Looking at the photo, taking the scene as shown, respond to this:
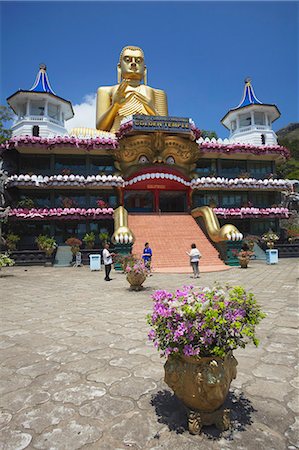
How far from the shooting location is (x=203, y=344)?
2590 mm

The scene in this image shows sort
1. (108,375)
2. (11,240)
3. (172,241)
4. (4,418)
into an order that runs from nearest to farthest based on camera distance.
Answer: (4,418), (108,375), (172,241), (11,240)

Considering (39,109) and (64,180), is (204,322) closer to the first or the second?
(64,180)

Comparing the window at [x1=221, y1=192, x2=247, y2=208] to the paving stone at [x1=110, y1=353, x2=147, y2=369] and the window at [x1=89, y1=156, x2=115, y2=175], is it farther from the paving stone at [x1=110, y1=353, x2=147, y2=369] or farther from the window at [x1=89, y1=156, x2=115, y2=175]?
the paving stone at [x1=110, y1=353, x2=147, y2=369]

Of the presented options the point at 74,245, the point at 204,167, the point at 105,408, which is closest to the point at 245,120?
the point at 204,167

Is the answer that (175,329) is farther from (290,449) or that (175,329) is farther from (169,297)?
(290,449)

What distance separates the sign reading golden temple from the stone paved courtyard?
16.3 meters

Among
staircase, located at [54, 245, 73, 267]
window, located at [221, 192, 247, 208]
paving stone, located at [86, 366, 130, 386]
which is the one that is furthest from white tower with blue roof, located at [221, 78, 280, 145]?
paving stone, located at [86, 366, 130, 386]

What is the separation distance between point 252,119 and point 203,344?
1126 inches

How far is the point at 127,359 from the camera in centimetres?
432

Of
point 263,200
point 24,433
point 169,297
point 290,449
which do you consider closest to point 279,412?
point 290,449

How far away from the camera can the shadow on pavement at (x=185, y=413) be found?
105 inches

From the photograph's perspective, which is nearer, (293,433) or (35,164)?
(293,433)

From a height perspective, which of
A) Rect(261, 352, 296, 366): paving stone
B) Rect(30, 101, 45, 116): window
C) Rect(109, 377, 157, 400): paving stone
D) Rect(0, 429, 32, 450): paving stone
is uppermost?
Rect(30, 101, 45, 116): window

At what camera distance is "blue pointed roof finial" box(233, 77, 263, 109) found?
27.8 m
